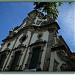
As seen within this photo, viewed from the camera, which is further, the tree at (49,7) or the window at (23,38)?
the window at (23,38)

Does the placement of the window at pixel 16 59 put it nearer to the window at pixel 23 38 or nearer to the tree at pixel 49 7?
the window at pixel 23 38

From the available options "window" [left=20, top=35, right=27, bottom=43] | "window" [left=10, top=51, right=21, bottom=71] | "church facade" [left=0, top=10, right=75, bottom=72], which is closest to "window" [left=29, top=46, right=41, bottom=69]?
"church facade" [left=0, top=10, right=75, bottom=72]

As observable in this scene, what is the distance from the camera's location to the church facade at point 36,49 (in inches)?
266

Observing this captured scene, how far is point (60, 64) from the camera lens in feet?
21.7

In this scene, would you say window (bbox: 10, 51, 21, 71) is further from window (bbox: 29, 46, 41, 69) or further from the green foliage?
the green foliage

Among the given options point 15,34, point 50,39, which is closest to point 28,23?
point 15,34

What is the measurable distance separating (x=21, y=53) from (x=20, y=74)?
3.13m

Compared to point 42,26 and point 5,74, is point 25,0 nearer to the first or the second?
point 5,74

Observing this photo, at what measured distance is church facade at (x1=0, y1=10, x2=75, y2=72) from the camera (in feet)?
22.2

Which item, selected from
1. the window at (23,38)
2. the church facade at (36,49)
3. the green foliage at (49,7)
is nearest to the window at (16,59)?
the church facade at (36,49)

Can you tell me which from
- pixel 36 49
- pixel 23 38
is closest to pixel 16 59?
pixel 36 49

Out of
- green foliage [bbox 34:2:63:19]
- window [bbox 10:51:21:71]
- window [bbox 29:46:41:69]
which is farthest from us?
window [bbox 10:51:21:71]

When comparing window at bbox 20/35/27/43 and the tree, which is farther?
window at bbox 20/35/27/43

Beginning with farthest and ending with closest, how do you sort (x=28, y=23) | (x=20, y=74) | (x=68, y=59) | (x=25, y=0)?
(x=28, y=23)
(x=68, y=59)
(x=25, y=0)
(x=20, y=74)
